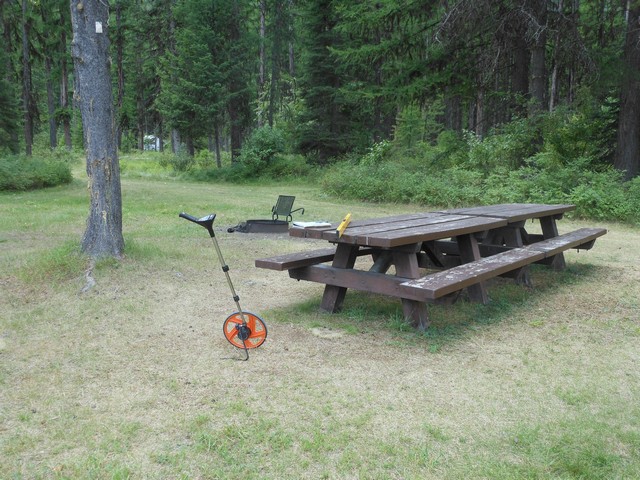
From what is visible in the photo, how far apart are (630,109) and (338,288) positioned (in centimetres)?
1137

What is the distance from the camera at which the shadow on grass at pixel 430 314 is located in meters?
4.37

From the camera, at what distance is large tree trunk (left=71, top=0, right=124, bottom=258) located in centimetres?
587

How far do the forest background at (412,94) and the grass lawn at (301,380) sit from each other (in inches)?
132

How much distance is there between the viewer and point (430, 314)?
4.91 m

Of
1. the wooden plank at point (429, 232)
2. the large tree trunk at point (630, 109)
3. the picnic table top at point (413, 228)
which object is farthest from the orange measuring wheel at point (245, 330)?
the large tree trunk at point (630, 109)

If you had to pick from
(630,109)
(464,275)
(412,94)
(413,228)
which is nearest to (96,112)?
(413,228)

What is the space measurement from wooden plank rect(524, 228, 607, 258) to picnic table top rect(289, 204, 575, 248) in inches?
14.3

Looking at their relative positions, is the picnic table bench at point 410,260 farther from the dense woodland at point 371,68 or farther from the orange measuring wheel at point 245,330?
the dense woodland at point 371,68

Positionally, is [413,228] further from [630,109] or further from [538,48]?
[538,48]

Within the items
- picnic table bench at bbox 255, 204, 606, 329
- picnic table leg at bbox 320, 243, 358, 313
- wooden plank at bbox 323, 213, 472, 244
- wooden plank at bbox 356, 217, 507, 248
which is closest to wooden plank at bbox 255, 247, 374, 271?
picnic table bench at bbox 255, 204, 606, 329

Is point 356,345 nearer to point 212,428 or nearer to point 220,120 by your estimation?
point 212,428

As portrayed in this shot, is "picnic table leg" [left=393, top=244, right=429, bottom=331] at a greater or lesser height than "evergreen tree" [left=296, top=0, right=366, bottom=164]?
lesser

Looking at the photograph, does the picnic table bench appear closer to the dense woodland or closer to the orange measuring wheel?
the orange measuring wheel

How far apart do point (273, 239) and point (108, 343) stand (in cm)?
482
